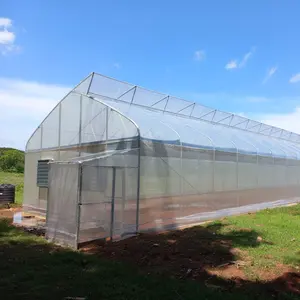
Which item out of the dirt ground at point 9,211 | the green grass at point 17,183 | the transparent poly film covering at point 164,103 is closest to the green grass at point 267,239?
the transparent poly film covering at point 164,103

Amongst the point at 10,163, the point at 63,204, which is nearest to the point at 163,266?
the point at 63,204

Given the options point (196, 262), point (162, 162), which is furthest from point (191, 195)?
point (196, 262)

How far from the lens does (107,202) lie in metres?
8.46

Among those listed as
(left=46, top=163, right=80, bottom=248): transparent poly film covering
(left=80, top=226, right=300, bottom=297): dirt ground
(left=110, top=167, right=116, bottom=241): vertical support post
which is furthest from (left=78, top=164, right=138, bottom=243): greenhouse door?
(left=80, top=226, right=300, bottom=297): dirt ground

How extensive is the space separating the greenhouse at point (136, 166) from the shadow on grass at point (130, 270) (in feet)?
2.70

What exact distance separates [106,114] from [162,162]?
2223mm

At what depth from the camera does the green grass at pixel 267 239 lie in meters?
6.43

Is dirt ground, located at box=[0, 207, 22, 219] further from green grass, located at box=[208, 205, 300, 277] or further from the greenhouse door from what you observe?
green grass, located at box=[208, 205, 300, 277]

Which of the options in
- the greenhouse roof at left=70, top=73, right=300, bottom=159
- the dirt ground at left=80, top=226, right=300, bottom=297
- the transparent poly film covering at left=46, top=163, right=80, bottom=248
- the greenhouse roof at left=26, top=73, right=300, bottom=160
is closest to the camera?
the dirt ground at left=80, top=226, right=300, bottom=297

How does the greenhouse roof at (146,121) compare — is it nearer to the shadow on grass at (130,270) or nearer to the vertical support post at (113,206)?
the vertical support post at (113,206)

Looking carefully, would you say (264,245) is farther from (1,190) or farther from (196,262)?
(1,190)

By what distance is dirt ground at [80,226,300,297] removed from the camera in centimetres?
536

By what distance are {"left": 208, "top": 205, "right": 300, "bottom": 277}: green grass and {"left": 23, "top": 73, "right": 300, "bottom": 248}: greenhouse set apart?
1422 millimetres

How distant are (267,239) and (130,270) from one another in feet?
13.3
